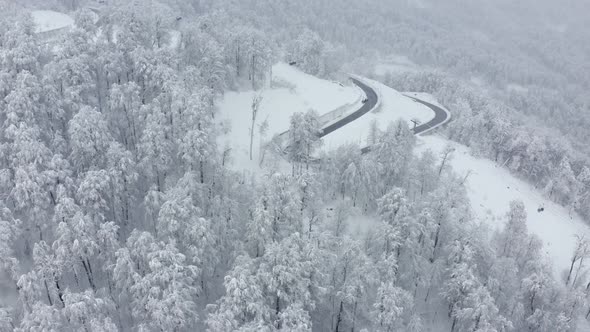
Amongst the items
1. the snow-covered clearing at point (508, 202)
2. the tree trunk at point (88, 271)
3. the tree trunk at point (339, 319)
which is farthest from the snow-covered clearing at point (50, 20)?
the tree trunk at point (339, 319)

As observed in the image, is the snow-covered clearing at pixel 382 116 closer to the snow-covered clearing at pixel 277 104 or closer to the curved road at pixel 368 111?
the curved road at pixel 368 111

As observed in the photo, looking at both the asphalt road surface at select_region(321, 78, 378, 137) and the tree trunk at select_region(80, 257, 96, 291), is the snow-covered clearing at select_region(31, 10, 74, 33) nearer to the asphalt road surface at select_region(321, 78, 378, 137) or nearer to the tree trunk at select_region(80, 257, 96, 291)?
the asphalt road surface at select_region(321, 78, 378, 137)

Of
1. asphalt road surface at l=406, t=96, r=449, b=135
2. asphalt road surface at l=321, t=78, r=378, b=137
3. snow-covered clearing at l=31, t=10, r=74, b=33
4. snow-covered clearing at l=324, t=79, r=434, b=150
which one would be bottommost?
asphalt road surface at l=406, t=96, r=449, b=135

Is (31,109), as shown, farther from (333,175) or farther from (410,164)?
(410,164)

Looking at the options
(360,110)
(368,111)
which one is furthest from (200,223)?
(368,111)

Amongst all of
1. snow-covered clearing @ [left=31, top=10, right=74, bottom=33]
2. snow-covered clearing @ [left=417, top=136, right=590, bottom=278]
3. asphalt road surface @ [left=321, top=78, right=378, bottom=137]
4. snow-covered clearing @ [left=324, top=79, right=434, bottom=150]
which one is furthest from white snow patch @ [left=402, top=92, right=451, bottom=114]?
snow-covered clearing @ [left=31, top=10, right=74, bottom=33]

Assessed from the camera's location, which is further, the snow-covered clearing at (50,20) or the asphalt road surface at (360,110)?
the snow-covered clearing at (50,20)
